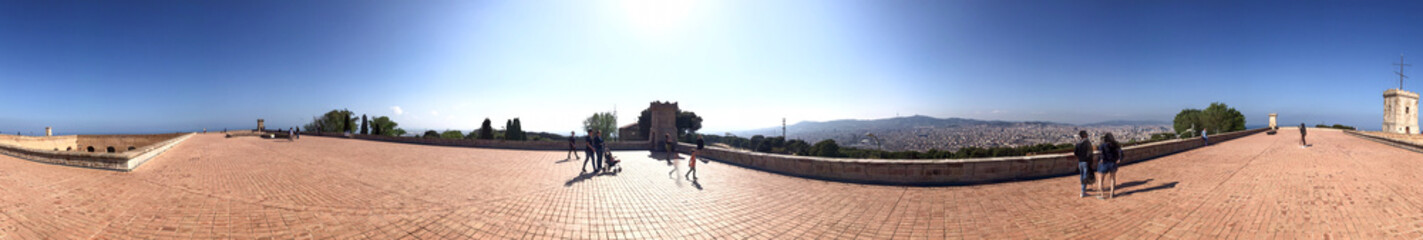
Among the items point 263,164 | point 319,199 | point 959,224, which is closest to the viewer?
point 959,224

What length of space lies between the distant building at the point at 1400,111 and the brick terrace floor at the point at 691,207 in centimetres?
5578

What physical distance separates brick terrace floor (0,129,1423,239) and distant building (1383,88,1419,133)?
183 feet

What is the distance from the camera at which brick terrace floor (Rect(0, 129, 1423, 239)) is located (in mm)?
4312

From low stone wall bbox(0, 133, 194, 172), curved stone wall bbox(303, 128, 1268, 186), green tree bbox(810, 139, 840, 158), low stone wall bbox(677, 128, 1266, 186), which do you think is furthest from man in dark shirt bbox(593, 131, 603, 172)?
green tree bbox(810, 139, 840, 158)

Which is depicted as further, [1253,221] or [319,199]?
[319,199]

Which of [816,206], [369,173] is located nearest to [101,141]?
[369,173]

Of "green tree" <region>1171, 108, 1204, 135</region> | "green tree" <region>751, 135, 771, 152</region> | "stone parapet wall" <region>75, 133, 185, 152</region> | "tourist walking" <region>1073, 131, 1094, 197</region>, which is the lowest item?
"green tree" <region>751, 135, 771, 152</region>

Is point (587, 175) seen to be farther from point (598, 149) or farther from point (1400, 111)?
point (1400, 111)

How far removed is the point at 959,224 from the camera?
14.8 ft

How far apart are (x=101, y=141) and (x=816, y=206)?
51142mm

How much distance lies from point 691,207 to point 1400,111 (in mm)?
70146

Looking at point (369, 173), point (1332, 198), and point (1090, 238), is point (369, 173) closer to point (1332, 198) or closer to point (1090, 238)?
point (1090, 238)

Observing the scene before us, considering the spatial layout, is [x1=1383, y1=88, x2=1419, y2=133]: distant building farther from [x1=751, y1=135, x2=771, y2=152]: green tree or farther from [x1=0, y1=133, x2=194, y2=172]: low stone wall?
[x1=0, y1=133, x2=194, y2=172]: low stone wall

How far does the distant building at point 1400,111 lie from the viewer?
38750 mm
